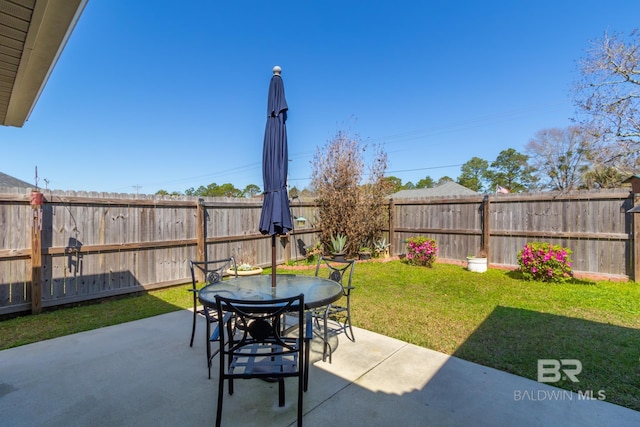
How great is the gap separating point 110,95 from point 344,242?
11715mm

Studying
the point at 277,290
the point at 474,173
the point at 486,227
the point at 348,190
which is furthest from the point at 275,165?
the point at 474,173

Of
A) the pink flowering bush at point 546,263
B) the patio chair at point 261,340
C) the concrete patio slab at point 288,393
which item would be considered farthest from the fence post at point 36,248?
the pink flowering bush at point 546,263

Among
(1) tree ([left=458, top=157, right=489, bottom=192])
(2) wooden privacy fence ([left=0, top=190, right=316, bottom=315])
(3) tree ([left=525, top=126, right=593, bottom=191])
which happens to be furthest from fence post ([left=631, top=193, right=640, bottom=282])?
(1) tree ([left=458, top=157, right=489, bottom=192])

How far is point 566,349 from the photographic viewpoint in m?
3.01

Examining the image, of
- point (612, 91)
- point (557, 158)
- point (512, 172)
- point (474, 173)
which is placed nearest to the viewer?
point (612, 91)

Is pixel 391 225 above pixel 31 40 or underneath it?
underneath

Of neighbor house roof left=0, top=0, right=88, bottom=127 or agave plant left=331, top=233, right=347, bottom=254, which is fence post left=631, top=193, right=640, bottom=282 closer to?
agave plant left=331, top=233, right=347, bottom=254

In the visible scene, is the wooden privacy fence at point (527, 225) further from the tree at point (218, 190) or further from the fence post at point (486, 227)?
the tree at point (218, 190)

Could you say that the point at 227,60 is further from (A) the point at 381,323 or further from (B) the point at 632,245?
(B) the point at 632,245

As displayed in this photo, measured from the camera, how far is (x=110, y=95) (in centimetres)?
1261

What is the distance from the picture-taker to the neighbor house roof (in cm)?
163

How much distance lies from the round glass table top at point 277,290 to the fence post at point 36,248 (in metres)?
3.28

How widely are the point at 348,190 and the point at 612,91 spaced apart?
855cm

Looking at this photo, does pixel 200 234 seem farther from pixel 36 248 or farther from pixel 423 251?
pixel 423 251
